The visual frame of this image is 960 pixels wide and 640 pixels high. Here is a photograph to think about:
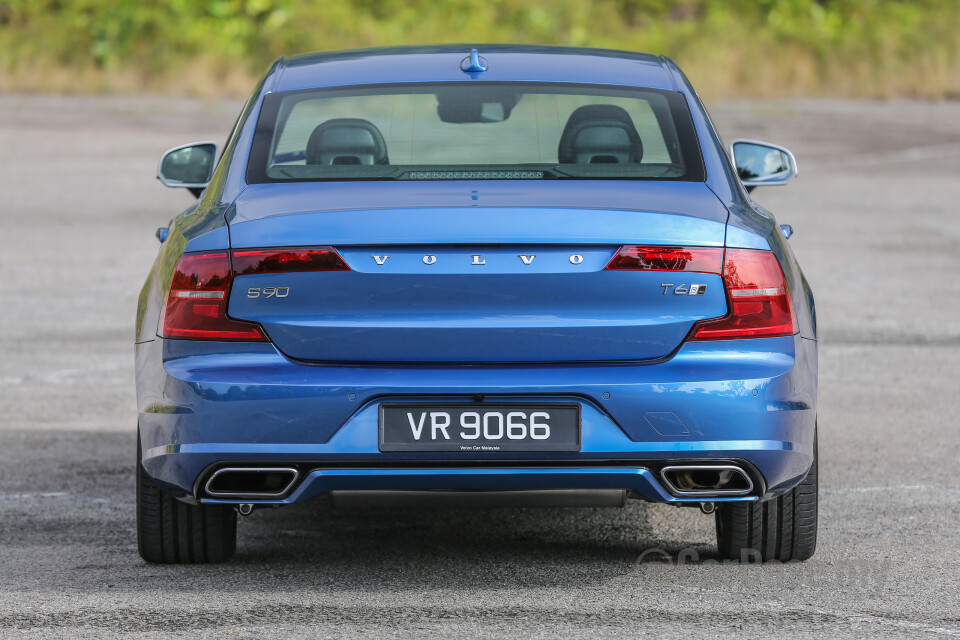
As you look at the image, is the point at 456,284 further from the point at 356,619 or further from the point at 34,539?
the point at 34,539

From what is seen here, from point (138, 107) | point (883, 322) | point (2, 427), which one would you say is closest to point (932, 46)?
point (138, 107)

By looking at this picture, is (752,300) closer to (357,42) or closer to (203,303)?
(203,303)

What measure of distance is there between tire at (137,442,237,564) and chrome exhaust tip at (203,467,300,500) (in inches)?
15.5

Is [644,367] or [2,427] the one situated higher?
[644,367]

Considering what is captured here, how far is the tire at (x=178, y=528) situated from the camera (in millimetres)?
4715

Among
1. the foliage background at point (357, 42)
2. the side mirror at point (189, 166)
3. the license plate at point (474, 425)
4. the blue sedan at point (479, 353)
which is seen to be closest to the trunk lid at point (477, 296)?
the blue sedan at point (479, 353)

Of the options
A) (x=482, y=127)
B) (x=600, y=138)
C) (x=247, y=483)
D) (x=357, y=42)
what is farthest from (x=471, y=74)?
(x=357, y=42)

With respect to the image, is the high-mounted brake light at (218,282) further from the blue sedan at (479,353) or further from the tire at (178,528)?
the tire at (178,528)

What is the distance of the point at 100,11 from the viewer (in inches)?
1469

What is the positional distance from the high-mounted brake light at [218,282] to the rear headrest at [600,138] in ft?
4.17

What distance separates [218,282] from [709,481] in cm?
144

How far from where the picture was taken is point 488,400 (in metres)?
4.16

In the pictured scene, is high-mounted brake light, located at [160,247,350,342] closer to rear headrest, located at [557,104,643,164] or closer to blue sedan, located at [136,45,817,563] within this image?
blue sedan, located at [136,45,817,563]

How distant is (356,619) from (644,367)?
102 cm
